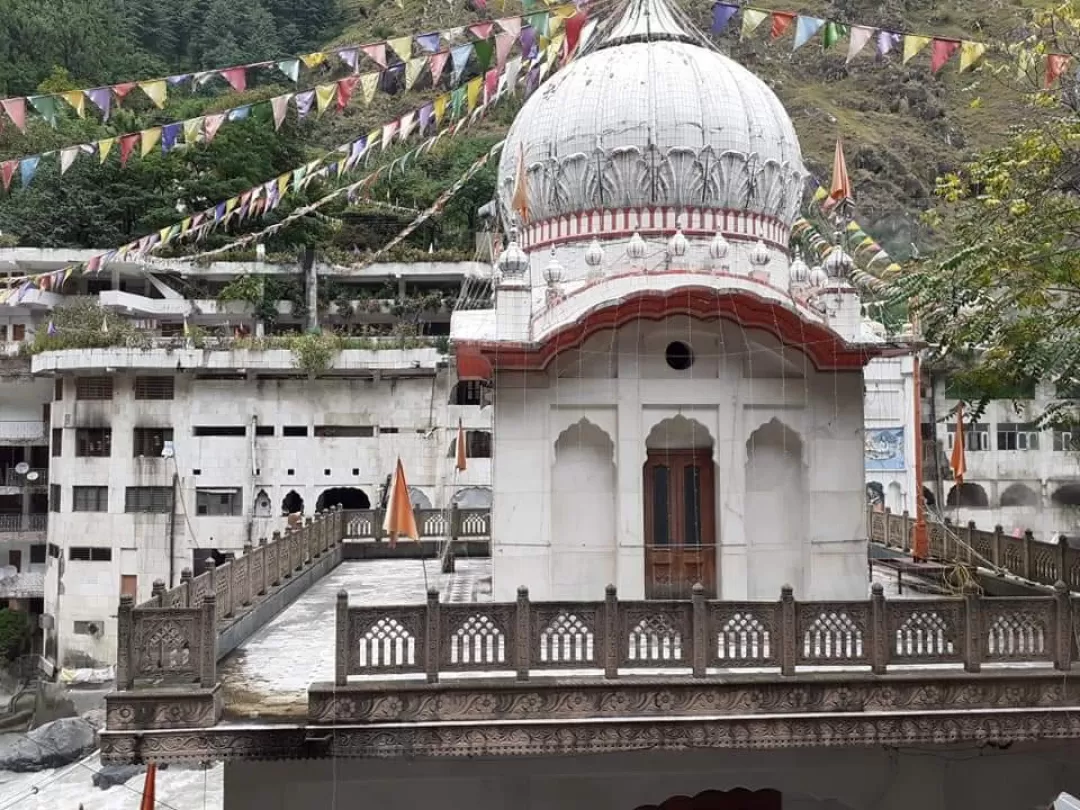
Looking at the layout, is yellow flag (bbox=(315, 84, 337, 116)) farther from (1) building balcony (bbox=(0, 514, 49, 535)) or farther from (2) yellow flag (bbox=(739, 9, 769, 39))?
(1) building balcony (bbox=(0, 514, 49, 535))

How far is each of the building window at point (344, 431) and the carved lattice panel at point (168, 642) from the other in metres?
29.8

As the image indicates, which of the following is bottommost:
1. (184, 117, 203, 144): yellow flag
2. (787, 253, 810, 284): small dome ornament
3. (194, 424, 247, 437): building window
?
(194, 424, 247, 437): building window

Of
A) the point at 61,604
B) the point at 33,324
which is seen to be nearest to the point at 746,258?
the point at 61,604

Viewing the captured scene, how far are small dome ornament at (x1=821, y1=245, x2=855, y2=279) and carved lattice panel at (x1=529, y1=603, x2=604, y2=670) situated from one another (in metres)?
6.89

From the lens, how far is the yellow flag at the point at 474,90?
59.6 feet

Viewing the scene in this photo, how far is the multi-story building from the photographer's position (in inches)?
1460

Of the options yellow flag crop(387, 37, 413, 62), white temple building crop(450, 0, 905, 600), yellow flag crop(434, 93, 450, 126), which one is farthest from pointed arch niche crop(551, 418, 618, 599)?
yellow flag crop(434, 93, 450, 126)

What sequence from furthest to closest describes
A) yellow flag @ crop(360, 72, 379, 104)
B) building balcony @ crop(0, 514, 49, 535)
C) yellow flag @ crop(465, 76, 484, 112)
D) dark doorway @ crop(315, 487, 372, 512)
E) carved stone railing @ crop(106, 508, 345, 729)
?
building balcony @ crop(0, 514, 49, 535) < dark doorway @ crop(315, 487, 372, 512) < yellow flag @ crop(360, 72, 379, 104) < yellow flag @ crop(465, 76, 484, 112) < carved stone railing @ crop(106, 508, 345, 729)

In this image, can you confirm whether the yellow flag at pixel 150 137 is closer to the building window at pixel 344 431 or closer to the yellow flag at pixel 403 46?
the yellow flag at pixel 403 46

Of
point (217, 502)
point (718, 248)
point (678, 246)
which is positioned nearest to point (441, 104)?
point (678, 246)

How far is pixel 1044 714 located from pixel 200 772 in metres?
22.1

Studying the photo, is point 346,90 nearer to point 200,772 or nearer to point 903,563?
point 903,563

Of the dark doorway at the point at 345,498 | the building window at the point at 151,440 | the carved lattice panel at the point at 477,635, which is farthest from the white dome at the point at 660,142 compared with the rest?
the building window at the point at 151,440

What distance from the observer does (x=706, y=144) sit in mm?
14711
